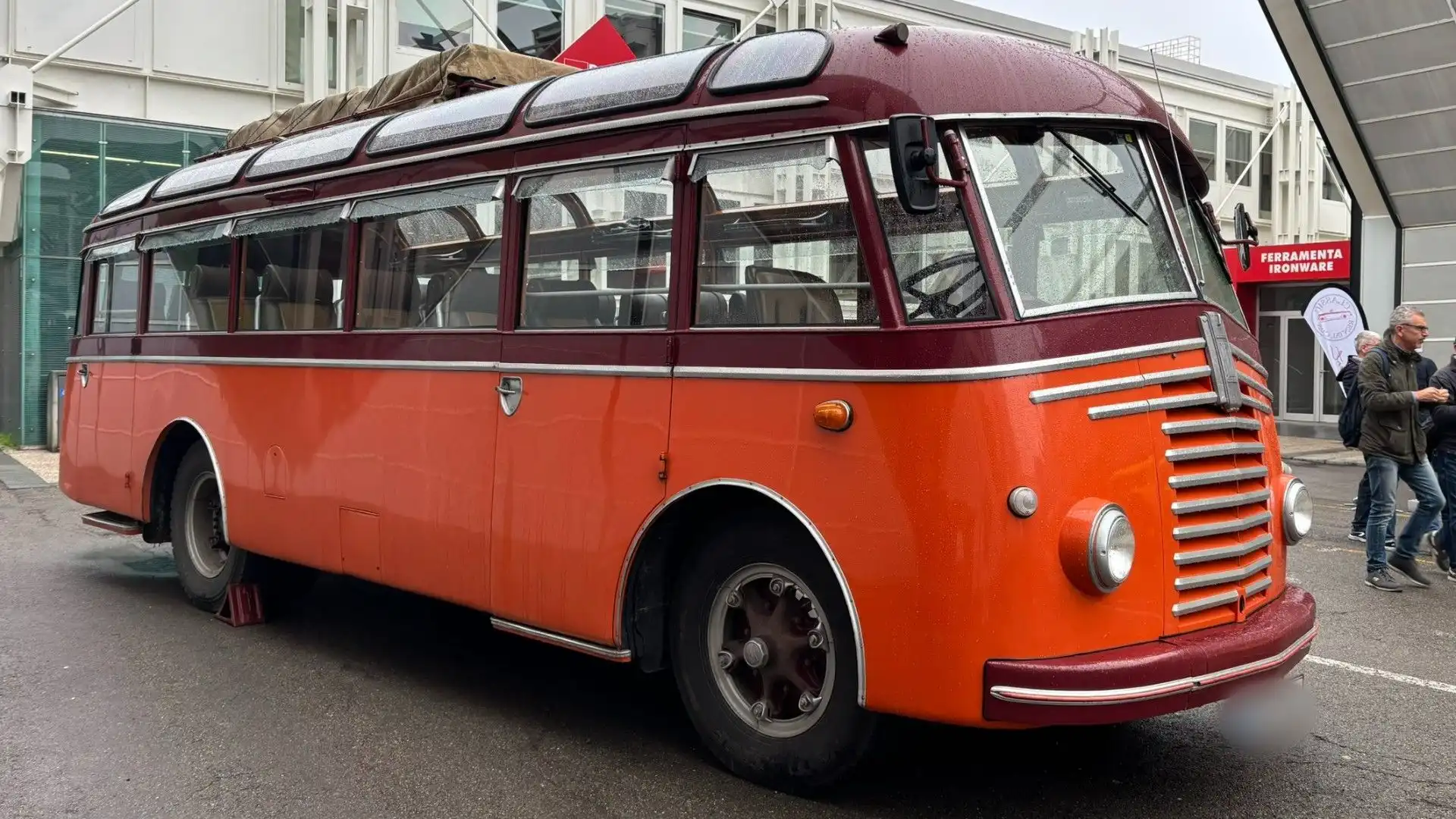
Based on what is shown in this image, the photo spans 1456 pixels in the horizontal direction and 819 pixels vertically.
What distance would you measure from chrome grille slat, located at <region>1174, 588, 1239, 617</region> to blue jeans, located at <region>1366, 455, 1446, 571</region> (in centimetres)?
512

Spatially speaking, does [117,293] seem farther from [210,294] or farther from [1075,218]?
[1075,218]

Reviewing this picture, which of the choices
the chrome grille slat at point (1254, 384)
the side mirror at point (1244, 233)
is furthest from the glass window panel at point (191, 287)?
the chrome grille slat at point (1254, 384)

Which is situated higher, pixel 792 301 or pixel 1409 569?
pixel 792 301

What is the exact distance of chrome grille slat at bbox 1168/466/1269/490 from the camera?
4406mm

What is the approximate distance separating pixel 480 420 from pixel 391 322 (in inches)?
38.3

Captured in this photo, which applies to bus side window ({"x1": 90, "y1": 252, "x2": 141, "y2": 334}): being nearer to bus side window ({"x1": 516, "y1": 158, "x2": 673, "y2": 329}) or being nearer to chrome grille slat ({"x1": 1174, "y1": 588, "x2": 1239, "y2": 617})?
bus side window ({"x1": 516, "y1": 158, "x2": 673, "y2": 329})

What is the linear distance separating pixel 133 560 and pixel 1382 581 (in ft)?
30.2

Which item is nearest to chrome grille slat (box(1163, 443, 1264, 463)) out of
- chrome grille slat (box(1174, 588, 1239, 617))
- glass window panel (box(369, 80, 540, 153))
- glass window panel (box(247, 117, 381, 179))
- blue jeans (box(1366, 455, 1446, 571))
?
chrome grille slat (box(1174, 588, 1239, 617))

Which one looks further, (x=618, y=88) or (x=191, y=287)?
(x=191, y=287)

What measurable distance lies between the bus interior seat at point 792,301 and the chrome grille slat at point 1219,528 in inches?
53.2

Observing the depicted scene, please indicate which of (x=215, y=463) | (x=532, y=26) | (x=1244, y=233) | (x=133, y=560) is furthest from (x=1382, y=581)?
(x=532, y=26)

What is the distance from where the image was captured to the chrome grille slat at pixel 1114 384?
13.8 feet

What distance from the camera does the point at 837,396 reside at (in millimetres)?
4453

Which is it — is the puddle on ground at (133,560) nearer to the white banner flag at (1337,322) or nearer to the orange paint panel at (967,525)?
the orange paint panel at (967,525)
